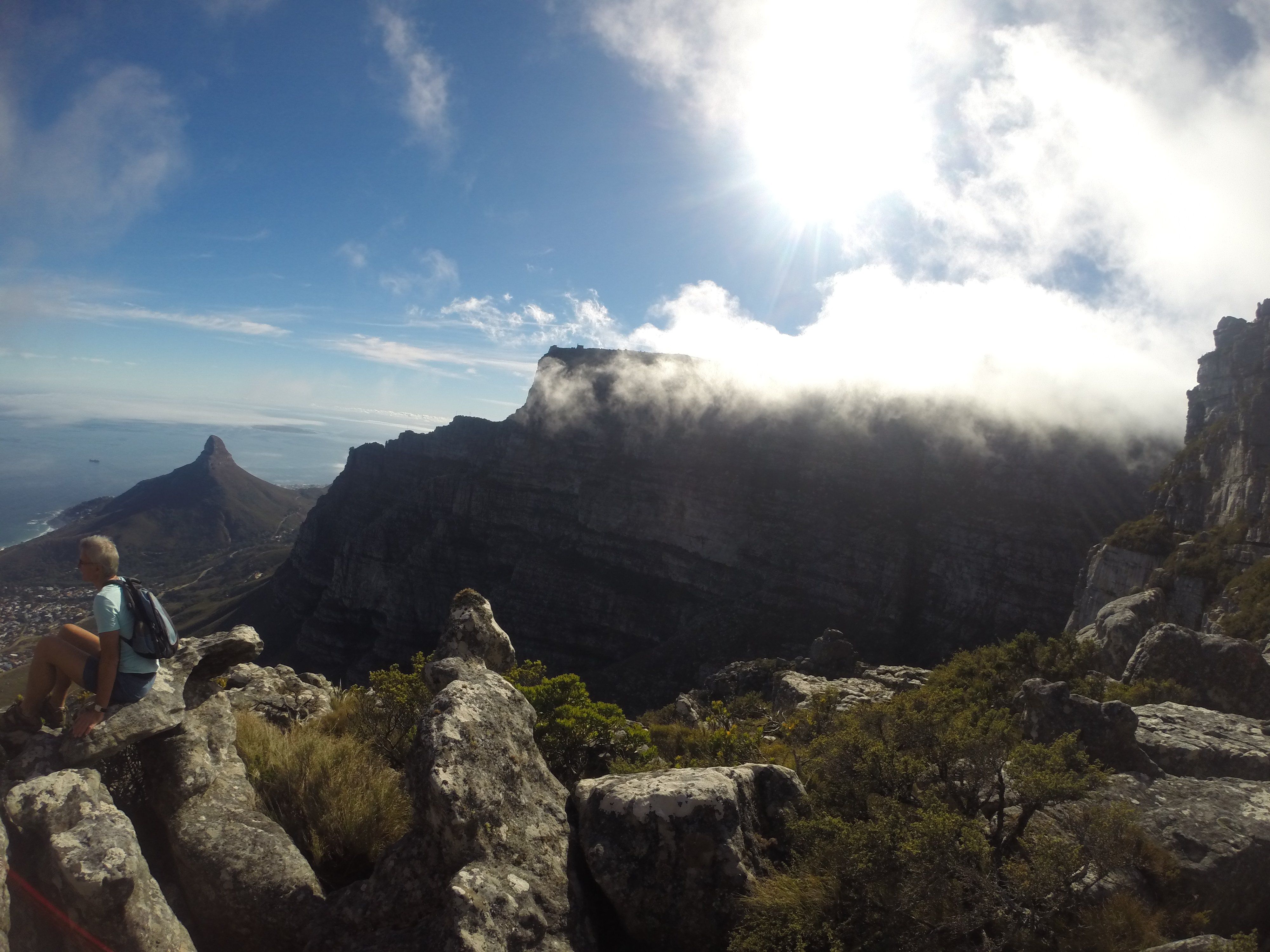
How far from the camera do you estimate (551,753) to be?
8.11 metres

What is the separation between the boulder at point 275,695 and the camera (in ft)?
36.8

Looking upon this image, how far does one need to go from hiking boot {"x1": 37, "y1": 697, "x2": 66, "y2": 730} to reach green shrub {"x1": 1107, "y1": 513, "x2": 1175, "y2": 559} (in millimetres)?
58210

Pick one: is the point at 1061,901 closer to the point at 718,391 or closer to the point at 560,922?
the point at 560,922

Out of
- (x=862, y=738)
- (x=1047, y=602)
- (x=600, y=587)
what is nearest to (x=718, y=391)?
(x=600, y=587)

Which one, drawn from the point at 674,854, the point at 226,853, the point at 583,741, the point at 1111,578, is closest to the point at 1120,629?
the point at 1111,578

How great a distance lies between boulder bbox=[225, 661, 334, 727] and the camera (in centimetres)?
1122

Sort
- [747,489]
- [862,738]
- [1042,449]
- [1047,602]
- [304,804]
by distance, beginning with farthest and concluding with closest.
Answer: [747,489] → [1042,449] → [1047,602] → [862,738] → [304,804]

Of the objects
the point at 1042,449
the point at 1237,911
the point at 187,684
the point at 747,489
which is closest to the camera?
the point at 1237,911

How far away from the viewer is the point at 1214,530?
4153 centimetres

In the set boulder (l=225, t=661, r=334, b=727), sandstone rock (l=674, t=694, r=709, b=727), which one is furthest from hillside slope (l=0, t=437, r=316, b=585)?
boulder (l=225, t=661, r=334, b=727)

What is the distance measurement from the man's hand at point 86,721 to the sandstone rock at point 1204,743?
1394cm

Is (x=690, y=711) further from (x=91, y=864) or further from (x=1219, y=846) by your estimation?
(x=91, y=864)

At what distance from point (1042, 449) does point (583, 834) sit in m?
87.2

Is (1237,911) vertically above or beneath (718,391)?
beneath
